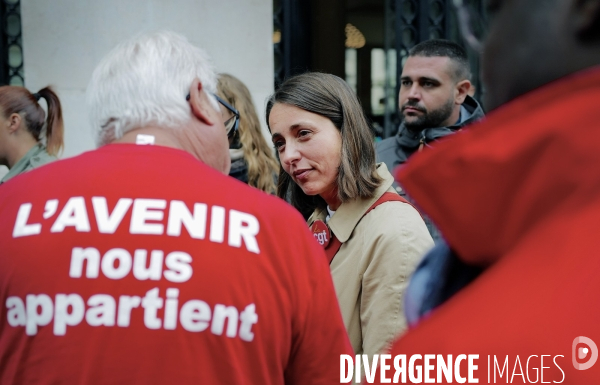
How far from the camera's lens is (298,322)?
1.58 m

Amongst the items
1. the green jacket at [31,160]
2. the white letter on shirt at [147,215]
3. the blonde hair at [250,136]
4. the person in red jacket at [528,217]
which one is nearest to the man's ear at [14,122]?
the green jacket at [31,160]

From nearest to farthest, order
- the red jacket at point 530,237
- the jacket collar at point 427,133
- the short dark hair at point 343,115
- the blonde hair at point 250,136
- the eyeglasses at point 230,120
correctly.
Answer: the red jacket at point 530,237 → the eyeglasses at point 230,120 → the short dark hair at point 343,115 → the blonde hair at point 250,136 → the jacket collar at point 427,133

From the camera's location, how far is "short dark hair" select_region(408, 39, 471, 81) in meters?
4.67

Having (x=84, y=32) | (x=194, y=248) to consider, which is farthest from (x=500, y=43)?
(x=84, y=32)

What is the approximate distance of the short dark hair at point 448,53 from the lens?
15.3 feet

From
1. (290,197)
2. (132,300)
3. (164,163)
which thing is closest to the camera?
(132,300)

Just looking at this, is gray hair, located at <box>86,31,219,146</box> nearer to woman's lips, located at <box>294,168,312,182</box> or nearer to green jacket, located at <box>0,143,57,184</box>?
woman's lips, located at <box>294,168,312,182</box>

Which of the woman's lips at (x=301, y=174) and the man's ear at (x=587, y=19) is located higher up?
the man's ear at (x=587, y=19)

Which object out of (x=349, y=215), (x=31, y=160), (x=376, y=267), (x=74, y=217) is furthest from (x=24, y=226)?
(x=31, y=160)

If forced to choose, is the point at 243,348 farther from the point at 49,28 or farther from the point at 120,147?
the point at 49,28

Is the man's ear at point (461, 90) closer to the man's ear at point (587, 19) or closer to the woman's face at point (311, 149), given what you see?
the woman's face at point (311, 149)

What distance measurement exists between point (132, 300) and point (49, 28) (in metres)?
4.52

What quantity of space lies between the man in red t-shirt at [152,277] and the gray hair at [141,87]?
26 millimetres

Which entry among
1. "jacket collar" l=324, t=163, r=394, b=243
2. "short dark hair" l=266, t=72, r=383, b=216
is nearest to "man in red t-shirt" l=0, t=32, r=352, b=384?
"jacket collar" l=324, t=163, r=394, b=243
